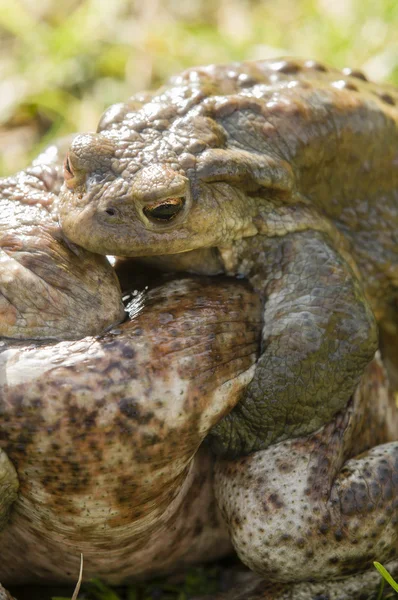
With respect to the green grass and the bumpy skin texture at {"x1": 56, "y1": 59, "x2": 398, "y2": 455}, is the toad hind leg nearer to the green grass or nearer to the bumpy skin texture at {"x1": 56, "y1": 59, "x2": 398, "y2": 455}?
the bumpy skin texture at {"x1": 56, "y1": 59, "x2": 398, "y2": 455}

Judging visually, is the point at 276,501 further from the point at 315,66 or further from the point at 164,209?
the point at 315,66

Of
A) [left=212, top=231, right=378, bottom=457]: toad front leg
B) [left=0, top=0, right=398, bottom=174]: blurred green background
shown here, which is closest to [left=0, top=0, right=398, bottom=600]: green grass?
[left=0, top=0, right=398, bottom=174]: blurred green background

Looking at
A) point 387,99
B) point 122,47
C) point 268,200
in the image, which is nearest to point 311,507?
point 268,200

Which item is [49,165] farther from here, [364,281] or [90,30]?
[90,30]

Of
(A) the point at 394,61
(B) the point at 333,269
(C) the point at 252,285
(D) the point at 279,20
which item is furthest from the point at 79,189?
(D) the point at 279,20

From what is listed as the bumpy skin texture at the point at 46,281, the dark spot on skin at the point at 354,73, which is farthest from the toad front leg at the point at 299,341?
the dark spot on skin at the point at 354,73

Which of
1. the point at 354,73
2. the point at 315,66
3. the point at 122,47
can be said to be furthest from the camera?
the point at 122,47

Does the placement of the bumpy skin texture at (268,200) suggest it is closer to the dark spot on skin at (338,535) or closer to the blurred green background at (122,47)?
the dark spot on skin at (338,535)
